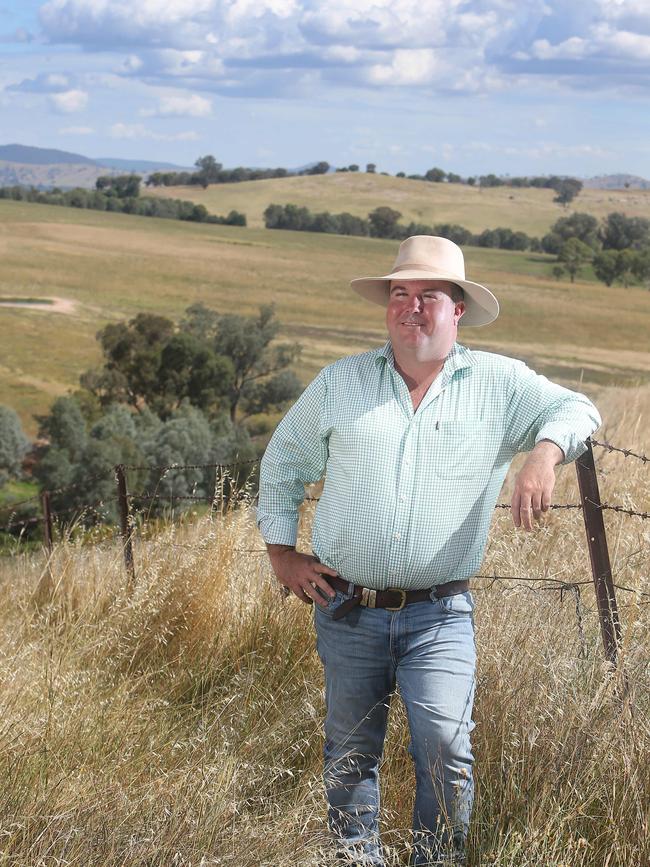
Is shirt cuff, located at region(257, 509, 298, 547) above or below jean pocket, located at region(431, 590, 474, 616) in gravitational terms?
above

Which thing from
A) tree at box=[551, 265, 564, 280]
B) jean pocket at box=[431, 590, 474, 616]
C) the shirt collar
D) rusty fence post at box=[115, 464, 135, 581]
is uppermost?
the shirt collar

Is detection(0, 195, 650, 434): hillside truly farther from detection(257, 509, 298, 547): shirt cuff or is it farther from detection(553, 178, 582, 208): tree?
detection(257, 509, 298, 547): shirt cuff

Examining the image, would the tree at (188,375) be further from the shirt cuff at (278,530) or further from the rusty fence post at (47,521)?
the shirt cuff at (278,530)

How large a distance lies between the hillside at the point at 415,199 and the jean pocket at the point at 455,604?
134 metres

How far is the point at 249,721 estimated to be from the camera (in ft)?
11.3

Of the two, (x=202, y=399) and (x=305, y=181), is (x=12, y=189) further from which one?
(x=202, y=399)

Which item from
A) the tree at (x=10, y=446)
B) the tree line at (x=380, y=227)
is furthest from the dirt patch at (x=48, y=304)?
the tree line at (x=380, y=227)

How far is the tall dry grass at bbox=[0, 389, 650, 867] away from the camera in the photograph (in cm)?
250

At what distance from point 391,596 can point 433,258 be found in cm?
95

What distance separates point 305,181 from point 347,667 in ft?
537

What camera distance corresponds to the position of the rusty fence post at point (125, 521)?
16.4 feet

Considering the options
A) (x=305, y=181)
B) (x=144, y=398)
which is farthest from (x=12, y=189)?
(x=144, y=398)

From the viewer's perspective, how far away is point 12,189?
144 meters

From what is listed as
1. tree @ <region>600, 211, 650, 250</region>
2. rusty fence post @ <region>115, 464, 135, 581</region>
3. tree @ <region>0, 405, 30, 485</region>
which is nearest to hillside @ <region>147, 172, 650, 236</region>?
tree @ <region>600, 211, 650, 250</region>
